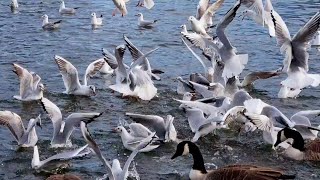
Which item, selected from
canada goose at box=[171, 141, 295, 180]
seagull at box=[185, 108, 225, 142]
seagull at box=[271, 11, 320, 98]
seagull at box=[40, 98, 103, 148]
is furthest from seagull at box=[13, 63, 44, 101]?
seagull at box=[271, 11, 320, 98]

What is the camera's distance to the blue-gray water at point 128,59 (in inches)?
410

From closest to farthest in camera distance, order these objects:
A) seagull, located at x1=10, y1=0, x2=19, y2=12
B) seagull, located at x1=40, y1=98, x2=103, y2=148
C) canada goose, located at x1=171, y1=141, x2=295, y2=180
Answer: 1. canada goose, located at x1=171, y1=141, x2=295, y2=180
2. seagull, located at x1=40, y1=98, x2=103, y2=148
3. seagull, located at x1=10, y1=0, x2=19, y2=12

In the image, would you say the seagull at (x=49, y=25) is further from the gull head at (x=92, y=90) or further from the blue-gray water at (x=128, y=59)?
the gull head at (x=92, y=90)

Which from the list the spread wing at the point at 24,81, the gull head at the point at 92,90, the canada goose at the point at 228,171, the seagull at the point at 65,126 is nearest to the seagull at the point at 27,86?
the spread wing at the point at 24,81

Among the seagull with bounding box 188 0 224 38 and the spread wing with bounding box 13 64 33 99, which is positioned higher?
the spread wing with bounding box 13 64 33 99

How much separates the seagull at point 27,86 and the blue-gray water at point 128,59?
164 mm

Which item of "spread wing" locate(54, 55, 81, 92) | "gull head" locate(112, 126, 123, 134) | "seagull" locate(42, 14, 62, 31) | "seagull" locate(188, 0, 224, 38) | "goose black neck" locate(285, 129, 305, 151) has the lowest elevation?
"seagull" locate(42, 14, 62, 31)

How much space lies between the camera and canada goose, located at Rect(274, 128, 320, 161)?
34.0 feet

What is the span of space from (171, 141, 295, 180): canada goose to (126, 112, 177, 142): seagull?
Answer: 3.40 feet

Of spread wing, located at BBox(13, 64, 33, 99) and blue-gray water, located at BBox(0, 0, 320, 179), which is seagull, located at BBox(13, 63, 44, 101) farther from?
blue-gray water, located at BBox(0, 0, 320, 179)

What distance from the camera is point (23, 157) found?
10.5m

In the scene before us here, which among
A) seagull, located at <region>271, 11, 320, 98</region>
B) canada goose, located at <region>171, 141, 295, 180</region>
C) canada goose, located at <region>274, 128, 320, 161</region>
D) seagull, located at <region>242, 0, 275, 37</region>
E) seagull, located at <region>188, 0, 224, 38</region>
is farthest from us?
seagull, located at <region>188, 0, 224, 38</region>

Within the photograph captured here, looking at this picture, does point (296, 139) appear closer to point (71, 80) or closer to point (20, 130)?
point (20, 130)

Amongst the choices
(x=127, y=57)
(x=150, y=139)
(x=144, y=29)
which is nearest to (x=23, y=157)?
(x=150, y=139)
